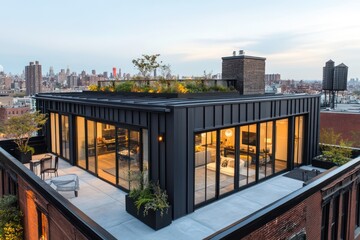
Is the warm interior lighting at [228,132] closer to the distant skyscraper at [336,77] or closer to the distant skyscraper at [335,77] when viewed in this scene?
the distant skyscraper at [335,77]

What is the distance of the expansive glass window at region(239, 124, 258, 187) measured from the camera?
1176cm

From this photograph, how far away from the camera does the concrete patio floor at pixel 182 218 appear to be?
8.34 m

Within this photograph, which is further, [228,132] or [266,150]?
[266,150]

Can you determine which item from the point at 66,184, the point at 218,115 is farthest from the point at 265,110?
the point at 66,184

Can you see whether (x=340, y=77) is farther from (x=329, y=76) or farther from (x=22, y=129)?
(x=22, y=129)

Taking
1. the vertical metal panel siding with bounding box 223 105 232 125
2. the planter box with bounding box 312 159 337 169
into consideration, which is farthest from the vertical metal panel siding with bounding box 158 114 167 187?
the planter box with bounding box 312 159 337 169

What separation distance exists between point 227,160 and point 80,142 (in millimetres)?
7601

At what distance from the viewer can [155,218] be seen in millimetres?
8406

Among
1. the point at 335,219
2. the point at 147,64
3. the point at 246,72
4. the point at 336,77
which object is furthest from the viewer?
the point at 336,77

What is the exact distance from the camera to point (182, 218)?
30.3 feet

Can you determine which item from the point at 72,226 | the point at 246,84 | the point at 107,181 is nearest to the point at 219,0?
the point at 246,84

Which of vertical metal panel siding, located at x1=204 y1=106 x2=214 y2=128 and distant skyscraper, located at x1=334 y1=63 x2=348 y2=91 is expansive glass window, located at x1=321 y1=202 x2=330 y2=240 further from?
distant skyscraper, located at x1=334 y1=63 x2=348 y2=91

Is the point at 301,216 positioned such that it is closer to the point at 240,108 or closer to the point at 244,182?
the point at 244,182

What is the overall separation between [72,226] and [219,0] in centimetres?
2741
